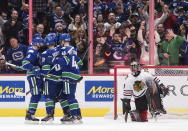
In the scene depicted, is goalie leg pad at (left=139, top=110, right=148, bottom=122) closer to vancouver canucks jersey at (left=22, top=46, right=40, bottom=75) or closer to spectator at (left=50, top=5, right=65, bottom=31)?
vancouver canucks jersey at (left=22, top=46, right=40, bottom=75)

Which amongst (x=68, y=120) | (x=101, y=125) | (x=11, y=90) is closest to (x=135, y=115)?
(x=101, y=125)

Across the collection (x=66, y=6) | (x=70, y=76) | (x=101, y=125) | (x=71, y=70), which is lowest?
(x=101, y=125)

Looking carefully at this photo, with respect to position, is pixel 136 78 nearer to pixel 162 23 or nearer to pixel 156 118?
pixel 156 118

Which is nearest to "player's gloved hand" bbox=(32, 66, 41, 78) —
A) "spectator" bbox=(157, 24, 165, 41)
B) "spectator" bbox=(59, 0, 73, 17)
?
"spectator" bbox=(59, 0, 73, 17)

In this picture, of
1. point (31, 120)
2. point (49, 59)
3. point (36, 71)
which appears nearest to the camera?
point (49, 59)

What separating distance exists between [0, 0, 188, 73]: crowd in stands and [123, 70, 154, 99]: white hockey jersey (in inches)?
60.4

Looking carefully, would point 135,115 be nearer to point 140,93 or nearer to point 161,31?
point 140,93

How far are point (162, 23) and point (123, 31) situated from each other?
813 mm

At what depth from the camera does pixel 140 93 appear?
1350 cm

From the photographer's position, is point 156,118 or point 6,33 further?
point 6,33

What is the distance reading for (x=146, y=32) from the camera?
15344 millimetres

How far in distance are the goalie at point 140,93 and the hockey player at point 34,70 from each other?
1.61m

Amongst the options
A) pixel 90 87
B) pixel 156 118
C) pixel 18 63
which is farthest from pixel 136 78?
pixel 18 63

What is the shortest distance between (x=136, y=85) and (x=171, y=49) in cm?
198
